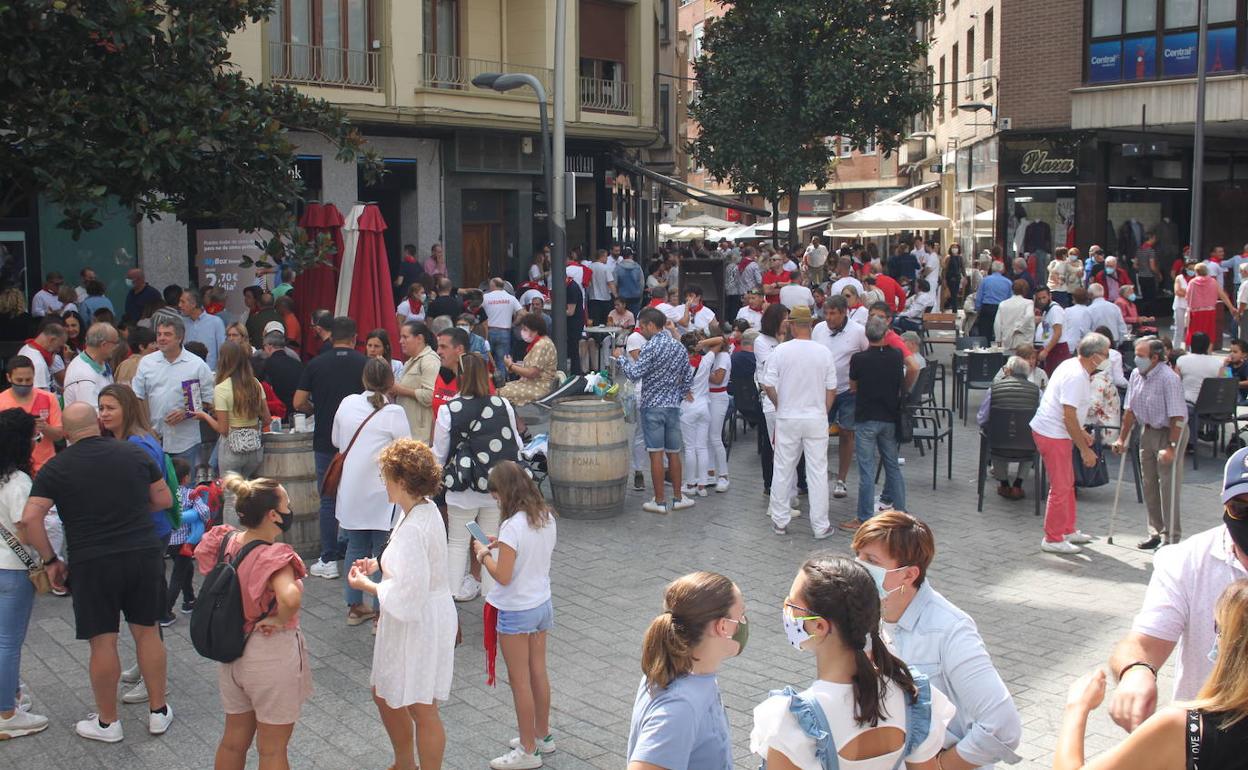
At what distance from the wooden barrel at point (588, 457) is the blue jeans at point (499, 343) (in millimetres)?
6954

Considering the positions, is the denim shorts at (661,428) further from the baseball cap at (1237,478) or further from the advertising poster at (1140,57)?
the advertising poster at (1140,57)

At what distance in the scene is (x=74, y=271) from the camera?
18.3 meters

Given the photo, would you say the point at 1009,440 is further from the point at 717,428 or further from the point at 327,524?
the point at 327,524

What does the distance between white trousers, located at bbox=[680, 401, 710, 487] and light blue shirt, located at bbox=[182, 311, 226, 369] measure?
14.9 feet

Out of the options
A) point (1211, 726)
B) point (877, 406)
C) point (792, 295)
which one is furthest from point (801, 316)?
point (1211, 726)

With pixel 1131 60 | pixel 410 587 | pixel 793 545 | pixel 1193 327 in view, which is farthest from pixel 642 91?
pixel 410 587

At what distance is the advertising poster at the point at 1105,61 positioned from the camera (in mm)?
26094

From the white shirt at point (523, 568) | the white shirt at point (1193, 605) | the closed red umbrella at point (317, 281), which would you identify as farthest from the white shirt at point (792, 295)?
the white shirt at point (1193, 605)

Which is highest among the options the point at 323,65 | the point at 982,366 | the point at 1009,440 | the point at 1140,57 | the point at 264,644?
the point at 1140,57

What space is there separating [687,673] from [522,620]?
226 cm

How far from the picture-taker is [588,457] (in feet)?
34.6

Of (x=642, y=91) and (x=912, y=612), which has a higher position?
(x=642, y=91)

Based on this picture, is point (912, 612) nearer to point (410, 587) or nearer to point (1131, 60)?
point (410, 587)

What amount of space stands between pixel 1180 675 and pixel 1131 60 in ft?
82.3
